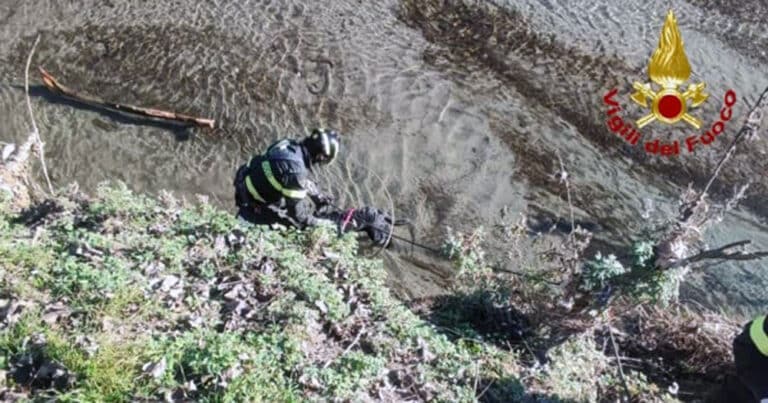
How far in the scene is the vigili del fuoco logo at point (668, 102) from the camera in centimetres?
1045

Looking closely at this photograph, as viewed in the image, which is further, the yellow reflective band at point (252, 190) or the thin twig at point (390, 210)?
the thin twig at point (390, 210)

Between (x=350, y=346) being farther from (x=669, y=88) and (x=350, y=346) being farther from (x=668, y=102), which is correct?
(x=669, y=88)

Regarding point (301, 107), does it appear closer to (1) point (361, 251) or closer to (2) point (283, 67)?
(2) point (283, 67)

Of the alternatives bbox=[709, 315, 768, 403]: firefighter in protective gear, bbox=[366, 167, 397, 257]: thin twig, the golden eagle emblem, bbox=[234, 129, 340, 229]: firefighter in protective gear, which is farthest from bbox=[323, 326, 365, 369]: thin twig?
the golden eagle emblem

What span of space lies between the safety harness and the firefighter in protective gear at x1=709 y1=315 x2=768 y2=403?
4.37 metres

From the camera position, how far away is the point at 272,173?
7.66m

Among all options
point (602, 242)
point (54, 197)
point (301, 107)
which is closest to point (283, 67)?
point (301, 107)

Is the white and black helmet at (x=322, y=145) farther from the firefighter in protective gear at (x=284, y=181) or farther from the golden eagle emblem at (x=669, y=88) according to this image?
the golden eagle emblem at (x=669, y=88)

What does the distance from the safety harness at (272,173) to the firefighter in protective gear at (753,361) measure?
4.37 metres

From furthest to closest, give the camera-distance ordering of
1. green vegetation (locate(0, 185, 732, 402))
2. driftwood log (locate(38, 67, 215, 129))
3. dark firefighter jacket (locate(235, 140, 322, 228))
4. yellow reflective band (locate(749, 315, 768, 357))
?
1. driftwood log (locate(38, 67, 215, 129))
2. dark firefighter jacket (locate(235, 140, 322, 228))
3. green vegetation (locate(0, 185, 732, 402))
4. yellow reflective band (locate(749, 315, 768, 357))

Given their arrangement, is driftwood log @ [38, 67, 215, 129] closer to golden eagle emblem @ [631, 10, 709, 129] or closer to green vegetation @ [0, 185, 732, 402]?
green vegetation @ [0, 185, 732, 402]

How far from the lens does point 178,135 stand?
10.3 metres

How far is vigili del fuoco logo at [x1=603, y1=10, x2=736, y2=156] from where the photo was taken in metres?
10.5

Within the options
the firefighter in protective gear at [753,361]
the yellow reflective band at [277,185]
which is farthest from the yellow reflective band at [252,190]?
the firefighter in protective gear at [753,361]
